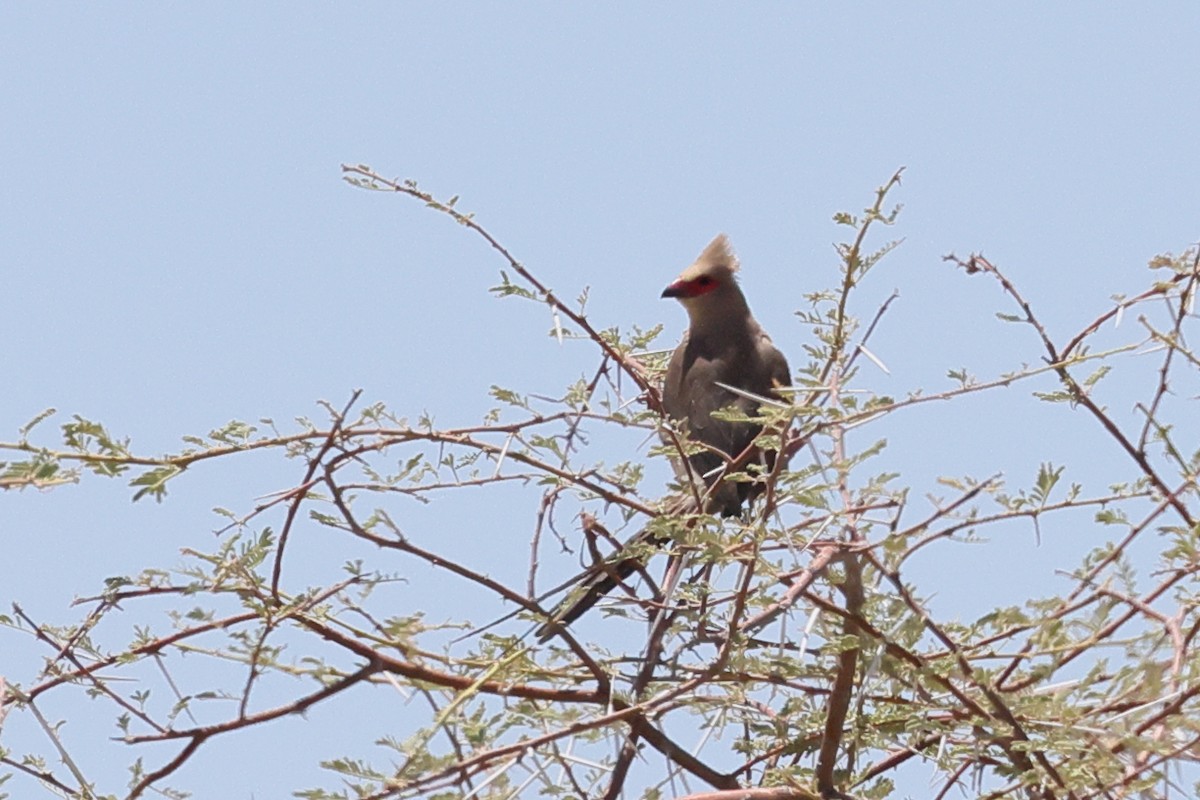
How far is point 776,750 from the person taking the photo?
3465 millimetres

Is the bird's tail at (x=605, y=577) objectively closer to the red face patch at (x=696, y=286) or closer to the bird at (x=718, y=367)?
the bird at (x=718, y=367)

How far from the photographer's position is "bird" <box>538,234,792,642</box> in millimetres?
4512

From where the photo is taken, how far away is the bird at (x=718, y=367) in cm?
451

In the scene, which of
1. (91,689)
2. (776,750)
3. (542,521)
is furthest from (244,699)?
(776,750)

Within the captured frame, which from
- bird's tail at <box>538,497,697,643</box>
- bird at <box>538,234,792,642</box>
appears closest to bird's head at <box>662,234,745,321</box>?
bird at <box>538,234,792,642</box>

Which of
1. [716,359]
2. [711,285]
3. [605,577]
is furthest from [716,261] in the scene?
[605,577]

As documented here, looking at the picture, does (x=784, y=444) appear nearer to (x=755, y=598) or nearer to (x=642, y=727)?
(x=755, y=598)

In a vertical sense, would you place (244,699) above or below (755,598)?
below

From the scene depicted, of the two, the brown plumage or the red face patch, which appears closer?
the brown plumage

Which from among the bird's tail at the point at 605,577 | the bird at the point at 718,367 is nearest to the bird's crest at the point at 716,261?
the bird at the point at 718,367

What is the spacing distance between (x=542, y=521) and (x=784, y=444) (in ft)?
3.12

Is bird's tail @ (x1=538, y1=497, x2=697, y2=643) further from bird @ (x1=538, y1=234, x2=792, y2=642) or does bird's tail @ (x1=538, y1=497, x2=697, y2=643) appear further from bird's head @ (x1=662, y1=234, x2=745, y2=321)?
bird's head @ (x1=662, y1=234, x2=745, y2=321)

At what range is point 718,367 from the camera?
5.11 meters

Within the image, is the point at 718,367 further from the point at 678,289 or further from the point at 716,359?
the point at 678,289
